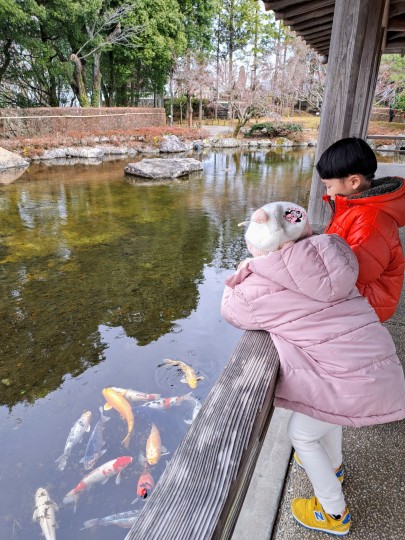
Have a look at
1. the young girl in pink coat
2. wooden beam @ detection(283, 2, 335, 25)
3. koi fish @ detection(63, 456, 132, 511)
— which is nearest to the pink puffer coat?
the young girl in pink coat

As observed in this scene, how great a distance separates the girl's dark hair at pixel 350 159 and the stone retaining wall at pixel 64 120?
1848 cm

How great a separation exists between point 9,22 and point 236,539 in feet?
73.9

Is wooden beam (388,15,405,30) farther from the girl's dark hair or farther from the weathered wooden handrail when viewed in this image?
the weathered wooden handrail

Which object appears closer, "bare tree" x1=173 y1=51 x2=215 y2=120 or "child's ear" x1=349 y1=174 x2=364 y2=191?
"child's ear" x1=349 y1=174 x2=364 y2=191

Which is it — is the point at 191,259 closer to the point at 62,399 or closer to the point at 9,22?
the point at 62,399

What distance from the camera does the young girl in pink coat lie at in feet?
3.45

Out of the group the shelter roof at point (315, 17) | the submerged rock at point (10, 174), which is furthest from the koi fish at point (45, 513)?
the submerged rock at point (10, 174)

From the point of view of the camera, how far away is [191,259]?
20.5 feet

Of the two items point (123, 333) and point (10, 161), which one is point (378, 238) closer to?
point (123, 333)

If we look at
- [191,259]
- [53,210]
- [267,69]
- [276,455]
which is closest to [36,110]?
[53,210]

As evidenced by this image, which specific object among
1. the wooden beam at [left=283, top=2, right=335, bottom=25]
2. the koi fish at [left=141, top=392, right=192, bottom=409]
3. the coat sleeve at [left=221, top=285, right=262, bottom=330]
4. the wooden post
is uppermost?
the wooden beam at [left=283, top=2, right=335, bottom=25]

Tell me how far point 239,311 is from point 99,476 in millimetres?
2229

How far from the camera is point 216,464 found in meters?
0.74

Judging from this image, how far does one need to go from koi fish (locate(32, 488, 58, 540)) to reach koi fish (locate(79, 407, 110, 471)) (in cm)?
32
